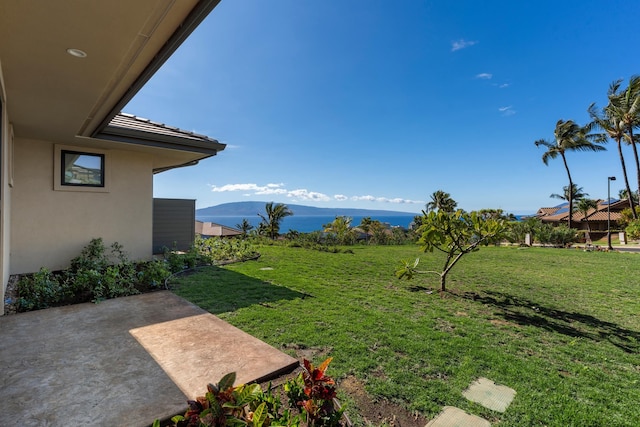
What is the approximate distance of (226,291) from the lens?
5539 mm

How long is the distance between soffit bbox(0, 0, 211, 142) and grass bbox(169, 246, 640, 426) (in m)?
3.42

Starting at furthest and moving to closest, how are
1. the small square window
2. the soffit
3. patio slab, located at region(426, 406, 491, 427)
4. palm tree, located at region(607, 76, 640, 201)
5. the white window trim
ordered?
palm tree, located at region(607, 76, 640, 201)
the small square window
the white window trim
the soffit
patio slab, located at region(426, 406, 491, 427)

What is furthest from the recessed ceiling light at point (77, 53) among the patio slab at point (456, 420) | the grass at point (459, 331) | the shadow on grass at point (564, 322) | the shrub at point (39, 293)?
the shadow on grass at point (564, 322)

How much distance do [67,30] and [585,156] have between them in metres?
35.0

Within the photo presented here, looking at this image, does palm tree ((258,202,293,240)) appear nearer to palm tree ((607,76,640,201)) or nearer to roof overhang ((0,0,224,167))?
roof overhang ((0,0,224,167))

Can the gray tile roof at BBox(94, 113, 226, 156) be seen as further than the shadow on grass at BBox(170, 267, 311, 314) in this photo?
Yes

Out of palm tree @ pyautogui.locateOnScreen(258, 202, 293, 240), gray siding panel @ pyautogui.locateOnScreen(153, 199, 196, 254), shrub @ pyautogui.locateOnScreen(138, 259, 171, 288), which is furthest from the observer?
palm tree @ pyautogui.locateOnScreen(258, 202, 293, 240)

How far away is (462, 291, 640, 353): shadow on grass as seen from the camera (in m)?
3.88

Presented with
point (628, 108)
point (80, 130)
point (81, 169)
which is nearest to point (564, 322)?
point (80, 130)

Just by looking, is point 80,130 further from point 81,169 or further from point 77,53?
point 77,53

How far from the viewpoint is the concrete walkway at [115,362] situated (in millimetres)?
2188

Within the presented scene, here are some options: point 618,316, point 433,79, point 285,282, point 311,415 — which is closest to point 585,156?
point 433,79

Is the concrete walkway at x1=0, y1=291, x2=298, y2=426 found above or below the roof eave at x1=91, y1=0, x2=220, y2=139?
below

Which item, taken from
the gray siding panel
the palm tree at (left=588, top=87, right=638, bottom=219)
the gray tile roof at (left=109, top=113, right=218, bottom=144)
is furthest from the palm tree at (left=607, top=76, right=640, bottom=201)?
the gray siding panel
